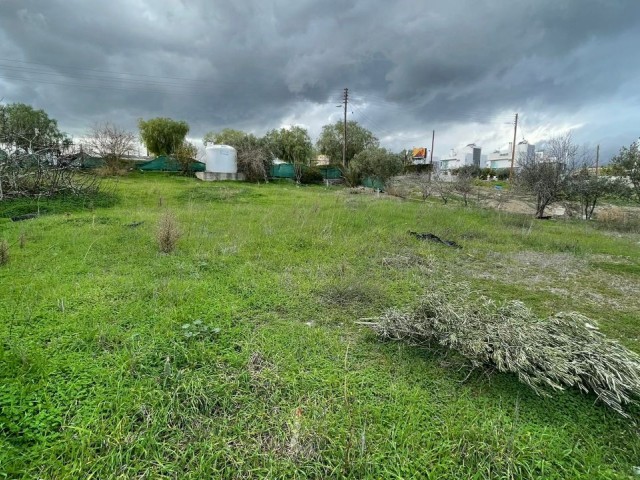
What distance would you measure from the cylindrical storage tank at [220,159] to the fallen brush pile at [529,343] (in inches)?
953

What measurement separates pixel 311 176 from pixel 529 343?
27.3 m

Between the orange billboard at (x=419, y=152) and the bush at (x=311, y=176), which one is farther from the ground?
the orange billboard at (x=419, y=152)

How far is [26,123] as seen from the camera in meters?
26.1

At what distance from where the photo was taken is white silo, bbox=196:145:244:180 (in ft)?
81.3

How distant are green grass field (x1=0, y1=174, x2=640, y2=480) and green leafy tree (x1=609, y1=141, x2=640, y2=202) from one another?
13566mm

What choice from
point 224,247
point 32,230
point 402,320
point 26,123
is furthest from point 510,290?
point 26,123

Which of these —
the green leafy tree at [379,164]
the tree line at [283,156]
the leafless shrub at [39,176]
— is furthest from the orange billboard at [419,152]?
the leafless shrub at [39,176]

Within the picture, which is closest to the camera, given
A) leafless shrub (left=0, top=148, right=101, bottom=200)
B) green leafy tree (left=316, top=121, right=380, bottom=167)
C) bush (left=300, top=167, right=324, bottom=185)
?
leafless shrub (left=0, top=148, right=101, bottom=200)

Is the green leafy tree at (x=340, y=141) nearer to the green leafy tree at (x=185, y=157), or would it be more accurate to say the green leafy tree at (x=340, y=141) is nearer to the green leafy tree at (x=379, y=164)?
the green leafy tree at (x=379, y=164)

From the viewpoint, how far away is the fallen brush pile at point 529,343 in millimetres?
2150

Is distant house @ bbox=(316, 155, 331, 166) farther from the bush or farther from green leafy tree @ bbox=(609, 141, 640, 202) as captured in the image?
green leafy tree @ bbox=(609, 141, 640, 202)

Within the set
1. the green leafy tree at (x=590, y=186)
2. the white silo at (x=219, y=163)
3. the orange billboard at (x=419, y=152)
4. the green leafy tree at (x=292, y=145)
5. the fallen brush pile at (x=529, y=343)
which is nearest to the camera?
the fallen brush pile at (x=529, y=343)

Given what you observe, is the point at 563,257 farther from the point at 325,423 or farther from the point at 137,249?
the point at 137,249

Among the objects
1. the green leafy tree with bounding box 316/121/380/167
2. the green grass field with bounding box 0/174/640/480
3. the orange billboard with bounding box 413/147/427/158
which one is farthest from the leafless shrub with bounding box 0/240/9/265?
the orange billboard with bounding box 413/147/427/158
